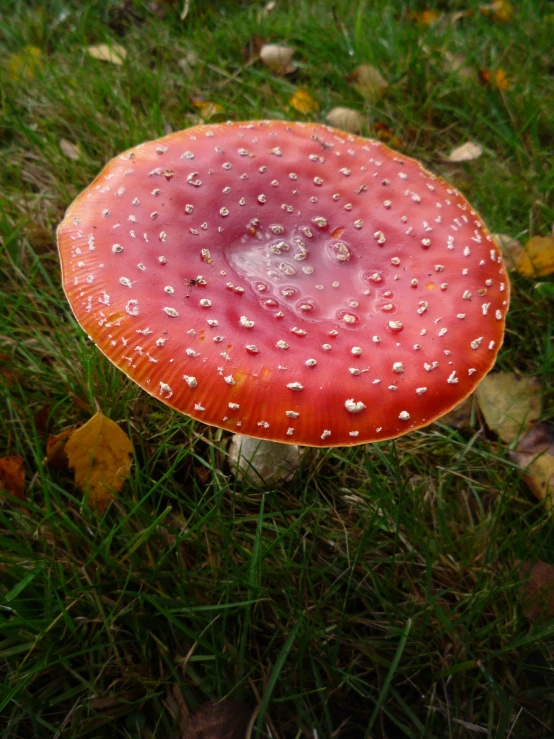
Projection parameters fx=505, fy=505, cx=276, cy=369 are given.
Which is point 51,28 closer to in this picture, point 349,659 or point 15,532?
point 15,532

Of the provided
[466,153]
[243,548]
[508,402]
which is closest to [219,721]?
[243,548]

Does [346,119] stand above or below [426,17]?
below

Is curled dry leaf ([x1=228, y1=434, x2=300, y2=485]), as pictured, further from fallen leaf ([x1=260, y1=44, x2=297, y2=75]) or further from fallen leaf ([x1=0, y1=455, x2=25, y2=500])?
fallen leaf ([x1=260, y1=44, x2=297, y2=75])

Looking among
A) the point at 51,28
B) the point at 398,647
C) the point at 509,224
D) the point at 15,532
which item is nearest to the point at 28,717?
the point at 15,532

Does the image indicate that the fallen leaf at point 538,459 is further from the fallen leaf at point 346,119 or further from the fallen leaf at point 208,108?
the fallen leaf at point 208,108

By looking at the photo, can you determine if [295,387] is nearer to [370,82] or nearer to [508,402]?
[508,402]

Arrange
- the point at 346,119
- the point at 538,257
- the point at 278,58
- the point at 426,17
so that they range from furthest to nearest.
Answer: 1. the point at 426,17
2. the point at 278,58
3. the point at 346,119
4. the point at 538,257
